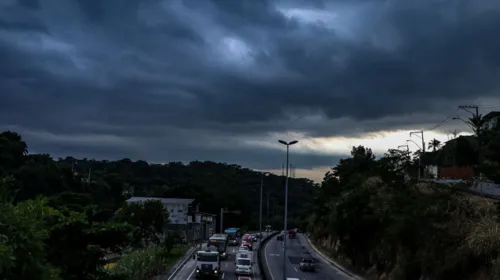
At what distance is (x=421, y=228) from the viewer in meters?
37.5

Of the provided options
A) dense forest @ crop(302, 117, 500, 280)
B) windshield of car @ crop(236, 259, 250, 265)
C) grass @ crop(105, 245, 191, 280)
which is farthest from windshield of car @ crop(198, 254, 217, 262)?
dense forest @ crop(302, 117, 500, 280)

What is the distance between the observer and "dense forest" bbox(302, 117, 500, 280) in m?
31.1

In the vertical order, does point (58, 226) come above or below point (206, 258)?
above

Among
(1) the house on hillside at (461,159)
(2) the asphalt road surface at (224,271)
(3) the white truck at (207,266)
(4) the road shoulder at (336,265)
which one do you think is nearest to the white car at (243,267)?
(2) the asphalt road surface at (224,271)

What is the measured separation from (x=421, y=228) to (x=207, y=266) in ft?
58.2

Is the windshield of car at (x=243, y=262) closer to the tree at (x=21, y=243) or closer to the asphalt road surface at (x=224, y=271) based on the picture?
the asphalt road surface at (x=224, y=271)

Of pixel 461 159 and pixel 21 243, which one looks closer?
pixel 21 243

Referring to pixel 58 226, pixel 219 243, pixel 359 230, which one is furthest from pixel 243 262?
pixel 58 226

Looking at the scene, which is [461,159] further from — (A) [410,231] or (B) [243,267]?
(B) [243,267]

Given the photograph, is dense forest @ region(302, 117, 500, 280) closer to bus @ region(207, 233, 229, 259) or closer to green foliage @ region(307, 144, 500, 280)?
green foliage @ region(307, 144, 500, 280)

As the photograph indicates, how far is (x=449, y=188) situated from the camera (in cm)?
4084

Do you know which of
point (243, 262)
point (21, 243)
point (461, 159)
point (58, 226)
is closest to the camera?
point (21, 243)

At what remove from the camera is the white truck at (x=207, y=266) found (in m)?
46.4

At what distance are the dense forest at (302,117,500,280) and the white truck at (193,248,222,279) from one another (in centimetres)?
1337
